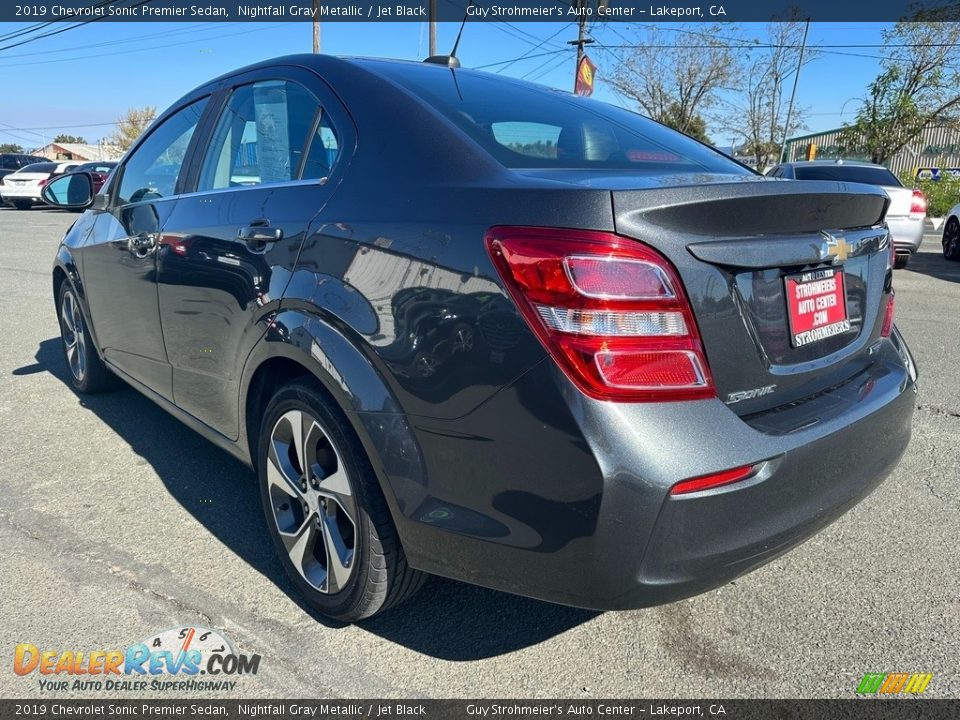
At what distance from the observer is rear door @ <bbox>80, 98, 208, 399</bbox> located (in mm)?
3086

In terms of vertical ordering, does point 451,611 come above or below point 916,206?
below

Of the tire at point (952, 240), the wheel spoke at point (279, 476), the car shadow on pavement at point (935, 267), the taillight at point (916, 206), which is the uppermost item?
the taillight at point (916, 206)

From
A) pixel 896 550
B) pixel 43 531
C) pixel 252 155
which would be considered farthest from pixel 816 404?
pixel 43 531

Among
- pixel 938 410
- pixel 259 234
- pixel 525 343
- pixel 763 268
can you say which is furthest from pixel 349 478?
pixel 938 410

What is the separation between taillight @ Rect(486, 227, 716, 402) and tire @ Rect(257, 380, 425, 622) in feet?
2.41

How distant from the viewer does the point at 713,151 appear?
2.85m

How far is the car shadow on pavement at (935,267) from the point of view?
1026cm

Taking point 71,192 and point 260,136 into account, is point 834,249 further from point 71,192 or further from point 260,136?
point 71,192

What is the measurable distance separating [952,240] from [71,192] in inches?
500

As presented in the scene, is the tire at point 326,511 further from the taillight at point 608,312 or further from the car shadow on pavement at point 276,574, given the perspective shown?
the taillight at point 608,312

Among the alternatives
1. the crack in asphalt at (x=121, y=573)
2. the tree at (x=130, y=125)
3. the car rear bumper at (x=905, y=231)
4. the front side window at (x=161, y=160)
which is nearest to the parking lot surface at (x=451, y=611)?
the crack in asphalt at (x=121, y=573)

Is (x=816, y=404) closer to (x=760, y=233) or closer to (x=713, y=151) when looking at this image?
(x=760, y=233)

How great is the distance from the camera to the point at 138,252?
3.16 metres

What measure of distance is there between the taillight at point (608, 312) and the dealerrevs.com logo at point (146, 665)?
1.35 m
